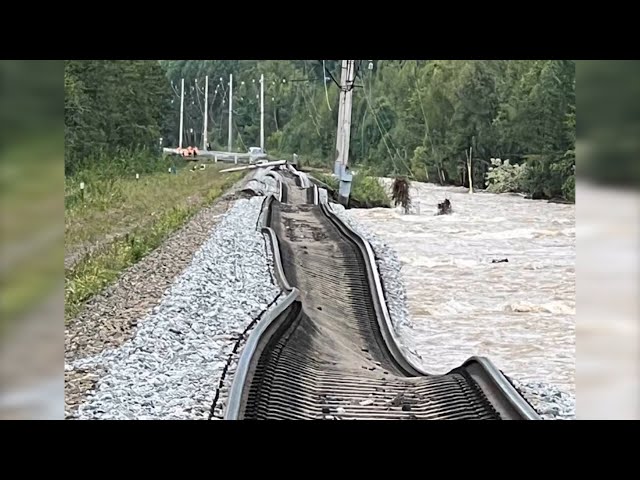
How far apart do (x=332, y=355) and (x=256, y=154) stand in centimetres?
113

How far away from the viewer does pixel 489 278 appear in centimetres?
441

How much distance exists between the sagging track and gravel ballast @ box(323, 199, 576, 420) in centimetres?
4

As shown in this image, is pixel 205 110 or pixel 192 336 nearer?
pixel 192 336

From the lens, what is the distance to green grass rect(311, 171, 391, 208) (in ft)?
14.8

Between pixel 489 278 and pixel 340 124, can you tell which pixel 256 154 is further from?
pixel 489 278

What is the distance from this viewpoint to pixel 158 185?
177 inches

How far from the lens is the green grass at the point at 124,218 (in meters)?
4.30
